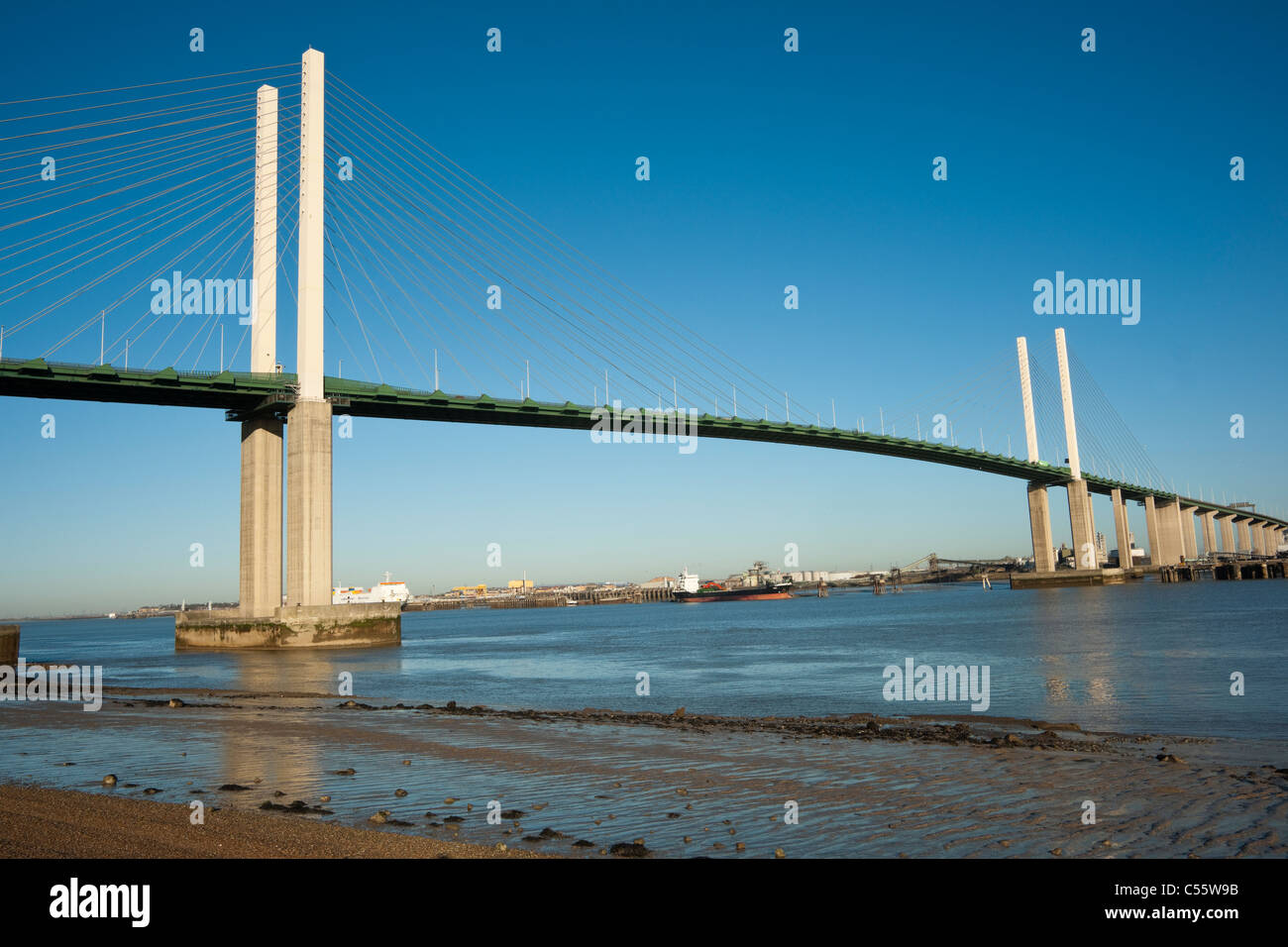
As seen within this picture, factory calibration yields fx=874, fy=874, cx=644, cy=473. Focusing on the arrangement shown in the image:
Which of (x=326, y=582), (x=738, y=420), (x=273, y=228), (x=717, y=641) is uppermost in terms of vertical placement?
(x=273, y=228)

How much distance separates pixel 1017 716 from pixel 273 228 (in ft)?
134

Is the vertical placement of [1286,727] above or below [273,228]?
below

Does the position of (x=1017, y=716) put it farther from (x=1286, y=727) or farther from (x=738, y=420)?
(x=738, y=420)

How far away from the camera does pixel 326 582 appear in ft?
145

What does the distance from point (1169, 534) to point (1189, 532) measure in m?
12.4

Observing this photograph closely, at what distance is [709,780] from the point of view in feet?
35.3

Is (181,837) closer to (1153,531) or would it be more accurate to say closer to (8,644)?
(8,644)

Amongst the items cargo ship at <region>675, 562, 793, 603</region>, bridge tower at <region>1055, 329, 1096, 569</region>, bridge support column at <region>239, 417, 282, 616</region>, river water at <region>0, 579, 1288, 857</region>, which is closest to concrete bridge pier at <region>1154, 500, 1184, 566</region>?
bridge tower at <region>1055, 329, 1096, 569</region>

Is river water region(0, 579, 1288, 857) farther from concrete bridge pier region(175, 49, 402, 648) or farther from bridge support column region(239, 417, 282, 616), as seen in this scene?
bridge support column region(239, 417, 282, 616)

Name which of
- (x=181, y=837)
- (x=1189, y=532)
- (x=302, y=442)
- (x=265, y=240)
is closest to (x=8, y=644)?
(x=302, y=442)

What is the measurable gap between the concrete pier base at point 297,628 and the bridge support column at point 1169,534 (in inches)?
4668

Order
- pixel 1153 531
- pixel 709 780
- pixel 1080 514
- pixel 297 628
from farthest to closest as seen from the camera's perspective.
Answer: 1. pixel 1153 531
2. pixel 1080 514
3. pixel 297 628
4. pixel 709 780
